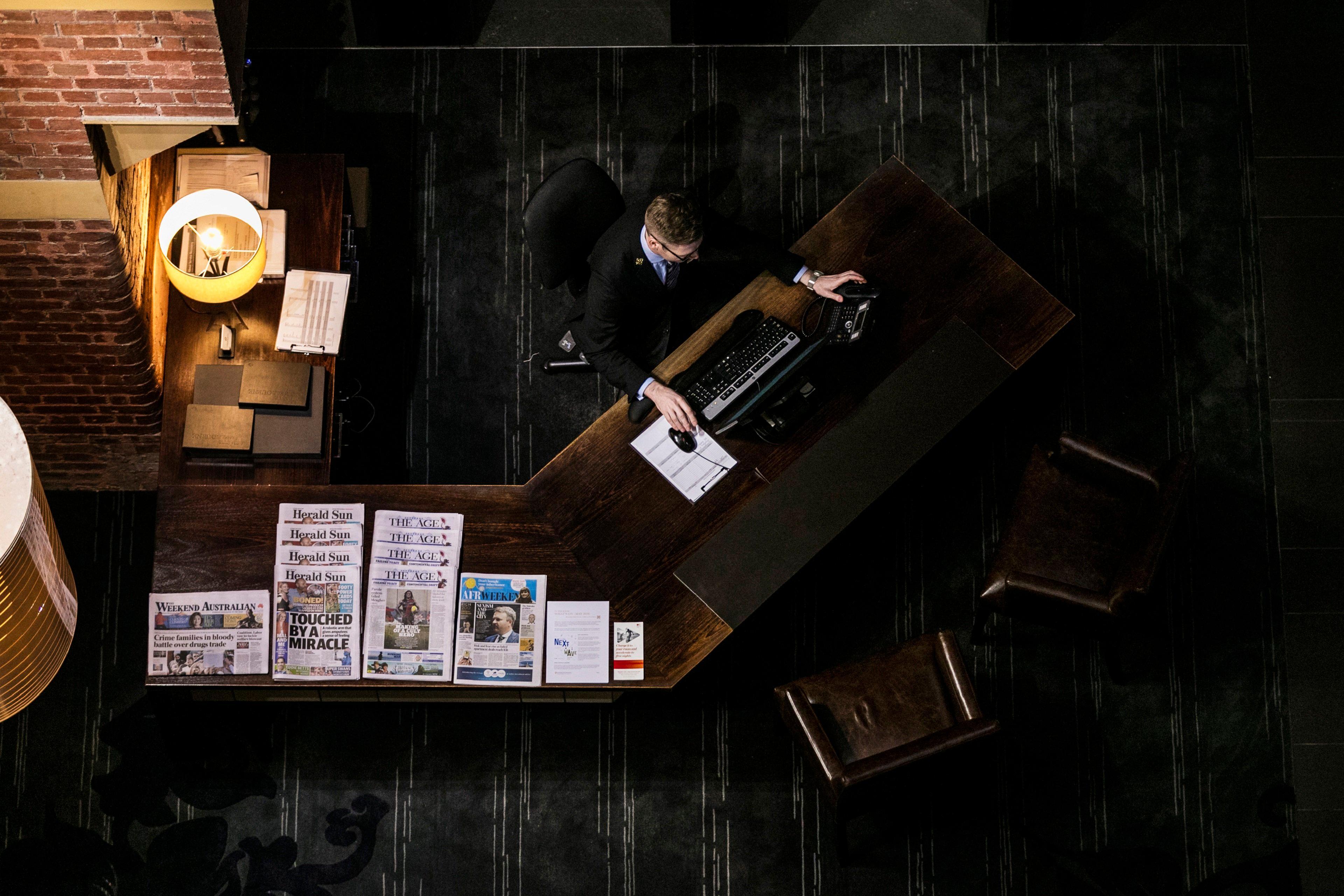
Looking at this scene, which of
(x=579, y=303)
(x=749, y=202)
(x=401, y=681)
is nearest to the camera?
(x=401, y=681)

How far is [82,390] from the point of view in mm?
3998

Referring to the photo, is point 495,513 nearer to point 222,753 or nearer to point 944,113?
point 222,753

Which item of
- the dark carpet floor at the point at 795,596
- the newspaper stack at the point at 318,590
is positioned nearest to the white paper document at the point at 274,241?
the dark carpet floor at the point at 795,596


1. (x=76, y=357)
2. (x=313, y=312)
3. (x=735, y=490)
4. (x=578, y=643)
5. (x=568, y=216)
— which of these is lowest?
(x=578, y=643)

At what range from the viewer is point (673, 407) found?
3.51 metres

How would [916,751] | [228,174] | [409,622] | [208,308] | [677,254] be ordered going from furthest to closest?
[228,174], [208,308], [409,622], [677,254], [916,751]

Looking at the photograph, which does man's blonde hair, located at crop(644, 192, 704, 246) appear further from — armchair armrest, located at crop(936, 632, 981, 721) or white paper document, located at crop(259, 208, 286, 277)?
armchair armrest, located at crop(936, 632, 981, 721)

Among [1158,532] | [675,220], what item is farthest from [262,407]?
[1158,532]

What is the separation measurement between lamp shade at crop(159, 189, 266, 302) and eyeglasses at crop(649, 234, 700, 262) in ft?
4.78

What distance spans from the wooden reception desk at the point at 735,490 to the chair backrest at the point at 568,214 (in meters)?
0.55

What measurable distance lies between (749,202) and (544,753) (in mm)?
2508

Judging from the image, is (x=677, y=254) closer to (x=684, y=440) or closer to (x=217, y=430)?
(x=684, y=440)

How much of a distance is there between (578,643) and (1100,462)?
194 centimetres

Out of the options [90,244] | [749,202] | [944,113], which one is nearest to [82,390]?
[90,244]
